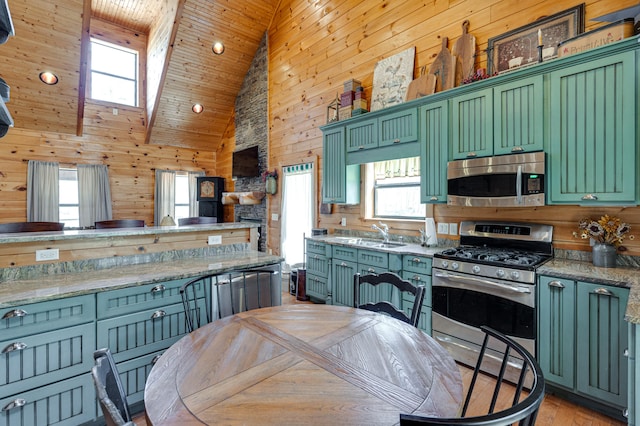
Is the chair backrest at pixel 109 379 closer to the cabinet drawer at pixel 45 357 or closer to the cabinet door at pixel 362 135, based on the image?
the cabinet drawer at pixel 45 357

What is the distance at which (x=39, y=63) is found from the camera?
500 cm

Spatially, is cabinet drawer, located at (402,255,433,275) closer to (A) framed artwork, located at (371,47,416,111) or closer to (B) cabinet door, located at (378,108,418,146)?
(B) cabinet door, located at (378,108,418,146)

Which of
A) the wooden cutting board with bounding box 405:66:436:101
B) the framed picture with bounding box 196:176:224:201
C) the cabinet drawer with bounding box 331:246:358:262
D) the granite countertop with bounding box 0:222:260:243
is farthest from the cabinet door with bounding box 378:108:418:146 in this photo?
the framed picture with bounding box 196:176:224:201

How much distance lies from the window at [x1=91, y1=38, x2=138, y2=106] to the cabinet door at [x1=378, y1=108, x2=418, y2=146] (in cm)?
567

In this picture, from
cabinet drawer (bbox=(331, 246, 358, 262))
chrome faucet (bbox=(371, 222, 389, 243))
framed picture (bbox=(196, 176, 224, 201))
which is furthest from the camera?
framed picture (bbox=(196, 176, 224, 201))

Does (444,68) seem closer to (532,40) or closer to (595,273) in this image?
(532,40)

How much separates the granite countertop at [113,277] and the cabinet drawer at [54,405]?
0.48 meters

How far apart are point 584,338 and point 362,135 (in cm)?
282

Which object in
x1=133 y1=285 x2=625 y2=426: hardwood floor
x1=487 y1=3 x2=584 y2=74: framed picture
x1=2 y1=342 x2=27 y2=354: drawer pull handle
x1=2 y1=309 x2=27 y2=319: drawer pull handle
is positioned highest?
x1=487 y1=3 x2=584 y2=74: framed picture

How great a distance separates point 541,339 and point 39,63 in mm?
7259

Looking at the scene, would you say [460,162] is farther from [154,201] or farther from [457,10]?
[154,201]

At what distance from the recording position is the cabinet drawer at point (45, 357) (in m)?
1.61

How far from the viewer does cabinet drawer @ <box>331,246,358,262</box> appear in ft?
12.0

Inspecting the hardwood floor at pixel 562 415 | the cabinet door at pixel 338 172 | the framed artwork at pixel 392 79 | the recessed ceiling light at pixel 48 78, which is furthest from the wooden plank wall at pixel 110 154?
the hardwood floor at pixel 562 415
